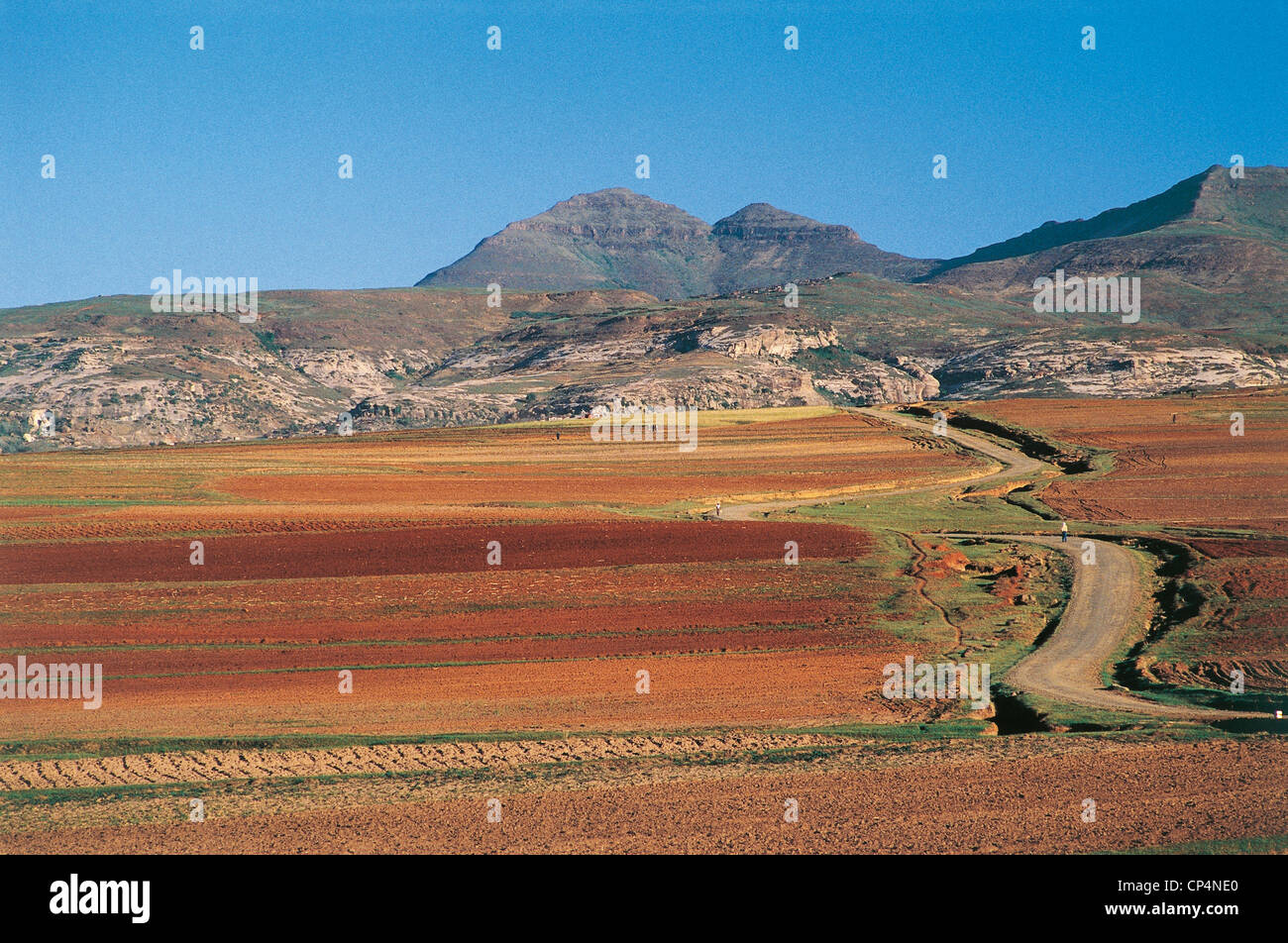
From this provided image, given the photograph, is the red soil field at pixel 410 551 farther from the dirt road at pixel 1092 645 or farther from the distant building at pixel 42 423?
the distant building at pixel 42 423

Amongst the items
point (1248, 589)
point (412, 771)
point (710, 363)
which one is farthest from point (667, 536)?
point (710, 363)

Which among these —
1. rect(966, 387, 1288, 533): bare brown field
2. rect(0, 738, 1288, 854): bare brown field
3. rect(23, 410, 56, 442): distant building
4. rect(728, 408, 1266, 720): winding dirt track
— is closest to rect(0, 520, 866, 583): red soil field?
rect(728, 408, 1266, 720): winding dirt track

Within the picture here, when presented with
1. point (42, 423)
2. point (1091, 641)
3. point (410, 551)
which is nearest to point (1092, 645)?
point (1091, 641)

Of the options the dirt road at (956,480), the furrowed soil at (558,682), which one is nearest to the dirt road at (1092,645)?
the furrowed soil at (558,682)

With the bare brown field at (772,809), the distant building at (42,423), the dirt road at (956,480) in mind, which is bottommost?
the bare brown field at (772,809)

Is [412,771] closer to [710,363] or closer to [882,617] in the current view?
[882,617]

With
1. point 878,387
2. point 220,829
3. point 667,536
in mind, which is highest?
point 878,387

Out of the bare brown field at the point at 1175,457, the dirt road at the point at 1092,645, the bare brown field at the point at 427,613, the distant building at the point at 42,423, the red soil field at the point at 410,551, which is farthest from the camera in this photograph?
the distant building at the point at 42,423
